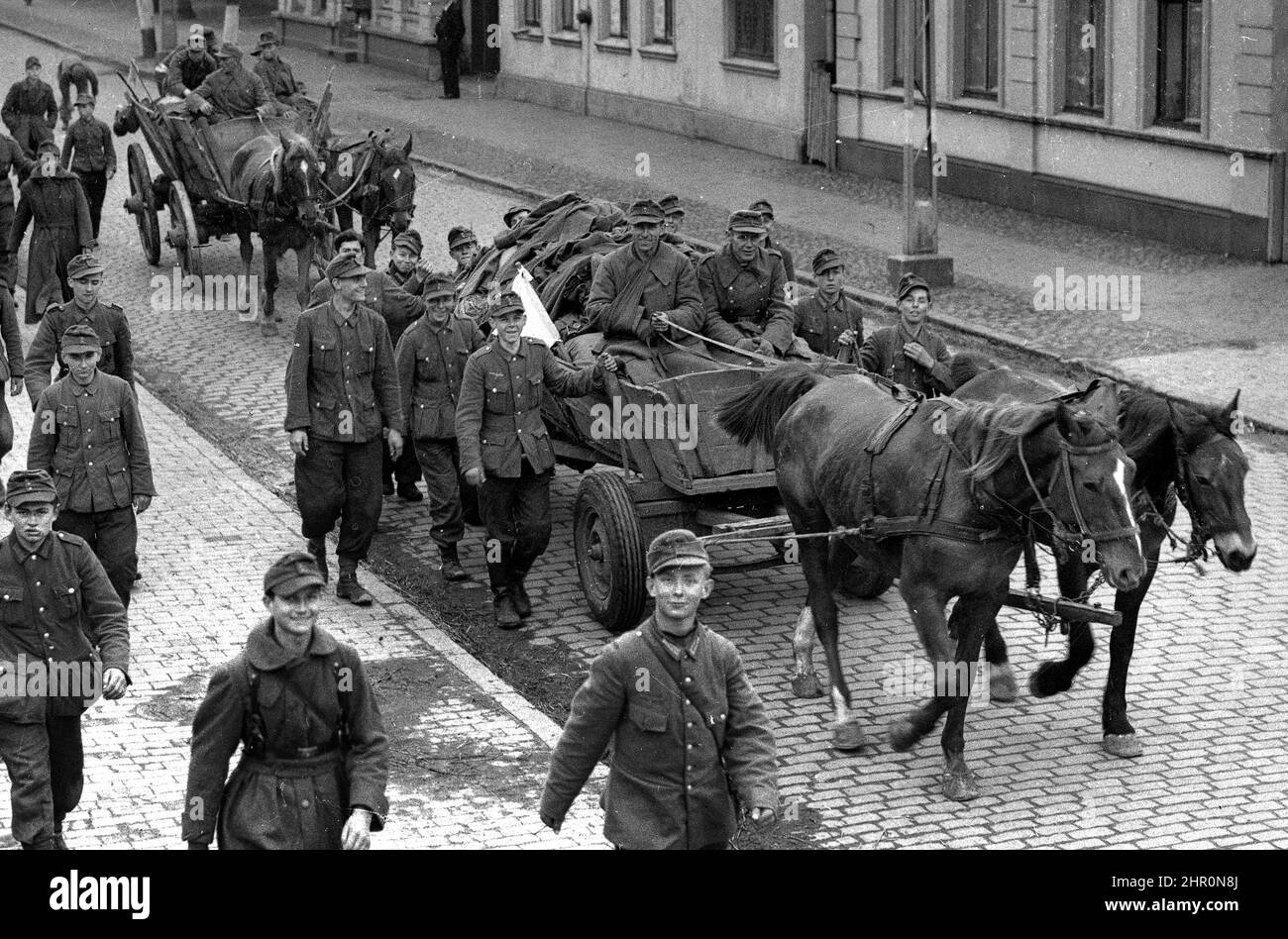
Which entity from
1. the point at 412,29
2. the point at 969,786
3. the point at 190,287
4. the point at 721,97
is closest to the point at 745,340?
the point at 969,786

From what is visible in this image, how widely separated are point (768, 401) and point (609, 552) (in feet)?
4.17

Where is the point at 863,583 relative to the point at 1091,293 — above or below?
below

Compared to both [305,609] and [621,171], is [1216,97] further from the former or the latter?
[305,609]

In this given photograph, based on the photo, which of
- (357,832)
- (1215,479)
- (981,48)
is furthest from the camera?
(981,48)

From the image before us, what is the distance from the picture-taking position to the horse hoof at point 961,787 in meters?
9.31

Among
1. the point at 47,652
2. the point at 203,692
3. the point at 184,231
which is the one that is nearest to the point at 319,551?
the point at 203,692

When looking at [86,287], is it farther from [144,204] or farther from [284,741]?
[144,204]

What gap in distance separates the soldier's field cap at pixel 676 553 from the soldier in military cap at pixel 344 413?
5525 millimetres

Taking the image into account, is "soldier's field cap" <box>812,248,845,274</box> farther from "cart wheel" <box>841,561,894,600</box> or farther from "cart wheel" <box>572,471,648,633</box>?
"cart wheel" <box>572,471,648,633</box>

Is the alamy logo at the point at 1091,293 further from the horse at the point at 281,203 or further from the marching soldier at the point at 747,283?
the marching soldier at the point at 747,283

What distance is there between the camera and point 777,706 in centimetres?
1058

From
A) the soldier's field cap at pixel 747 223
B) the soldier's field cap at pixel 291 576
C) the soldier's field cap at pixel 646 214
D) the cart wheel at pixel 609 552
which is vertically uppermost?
the soldier's field cap at pixel 646 214

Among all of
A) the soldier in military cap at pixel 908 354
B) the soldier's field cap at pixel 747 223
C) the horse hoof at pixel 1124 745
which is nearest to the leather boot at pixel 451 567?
the soldier's field cap at pixel 747 223

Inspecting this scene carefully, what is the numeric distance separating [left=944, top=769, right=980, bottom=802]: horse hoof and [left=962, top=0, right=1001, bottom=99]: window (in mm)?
16734
